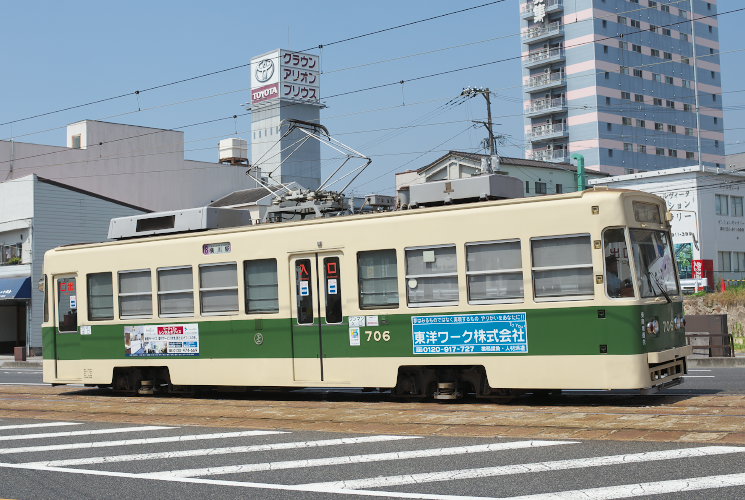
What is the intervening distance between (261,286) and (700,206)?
38933 millimetres

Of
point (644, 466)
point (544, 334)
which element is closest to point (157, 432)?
point (544, 334)

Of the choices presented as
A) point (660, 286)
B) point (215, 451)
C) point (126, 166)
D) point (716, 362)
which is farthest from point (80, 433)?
point (126, 166)

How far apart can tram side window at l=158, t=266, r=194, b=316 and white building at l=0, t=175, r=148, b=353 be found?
28057 mm

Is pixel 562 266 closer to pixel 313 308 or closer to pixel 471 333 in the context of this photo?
pixel 471 333

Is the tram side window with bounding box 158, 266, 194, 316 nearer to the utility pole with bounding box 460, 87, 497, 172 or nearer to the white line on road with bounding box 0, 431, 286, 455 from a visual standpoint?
the white line on road with bounding box 0, 431, 286, 455

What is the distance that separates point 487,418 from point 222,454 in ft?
11.0

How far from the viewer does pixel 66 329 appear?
16.9 m

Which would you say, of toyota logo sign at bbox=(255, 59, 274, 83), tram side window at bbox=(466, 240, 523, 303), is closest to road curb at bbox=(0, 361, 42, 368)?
tram side window at bbox=(466, 240, 523, 303)

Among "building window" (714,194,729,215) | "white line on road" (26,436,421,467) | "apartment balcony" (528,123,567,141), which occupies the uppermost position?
"apartment balcony" (528,123,567,141)

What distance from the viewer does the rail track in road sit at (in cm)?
962

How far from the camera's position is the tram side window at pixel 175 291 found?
1516 centimetres

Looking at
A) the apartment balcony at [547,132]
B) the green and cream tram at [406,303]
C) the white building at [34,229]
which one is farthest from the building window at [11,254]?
the apartment balcony at [547,132]

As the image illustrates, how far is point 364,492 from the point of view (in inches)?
289

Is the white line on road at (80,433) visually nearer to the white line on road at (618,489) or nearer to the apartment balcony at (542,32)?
the white line on road at (618,489)
